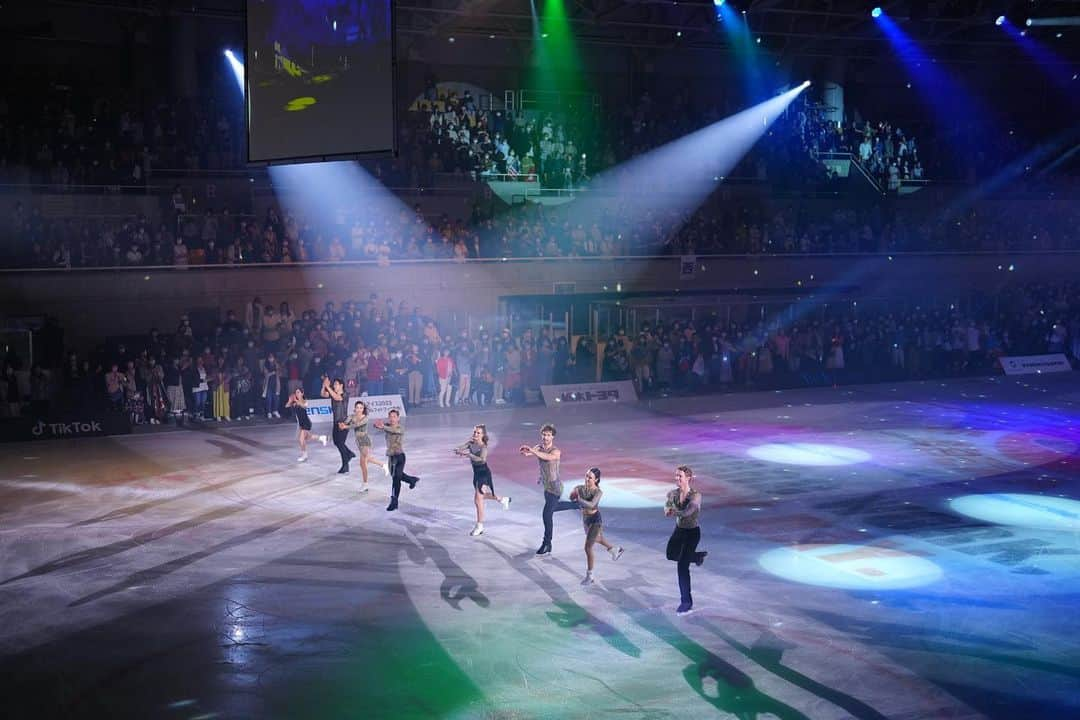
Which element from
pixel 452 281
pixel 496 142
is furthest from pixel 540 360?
pixel 496 142

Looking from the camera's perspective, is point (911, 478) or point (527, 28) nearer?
point (911, 478)

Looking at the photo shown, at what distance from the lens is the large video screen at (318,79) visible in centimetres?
1848

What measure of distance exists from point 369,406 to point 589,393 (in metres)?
6.33

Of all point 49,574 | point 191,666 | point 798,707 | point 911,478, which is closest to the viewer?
point 798,707

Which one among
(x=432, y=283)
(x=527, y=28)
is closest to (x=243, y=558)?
(x=432, y=283)

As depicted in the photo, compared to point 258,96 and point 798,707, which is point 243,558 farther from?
point 258,96

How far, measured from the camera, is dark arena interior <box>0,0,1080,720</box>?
1161 centimetres

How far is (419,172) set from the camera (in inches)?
1276

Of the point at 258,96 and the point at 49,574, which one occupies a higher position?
the point at 258,96

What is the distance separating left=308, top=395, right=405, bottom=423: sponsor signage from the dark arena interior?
0.34 ft

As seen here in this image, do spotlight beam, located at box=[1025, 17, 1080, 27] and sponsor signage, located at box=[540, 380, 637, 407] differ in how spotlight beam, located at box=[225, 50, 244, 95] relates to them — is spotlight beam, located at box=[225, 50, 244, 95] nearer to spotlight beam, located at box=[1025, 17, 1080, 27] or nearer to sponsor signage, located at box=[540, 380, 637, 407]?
sponsor signage, located at box=[540, 380, 637, 407]

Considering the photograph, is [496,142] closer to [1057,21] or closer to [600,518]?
[1057,21]

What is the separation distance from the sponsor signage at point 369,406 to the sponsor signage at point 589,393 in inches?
167

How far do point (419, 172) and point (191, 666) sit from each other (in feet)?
75.7
